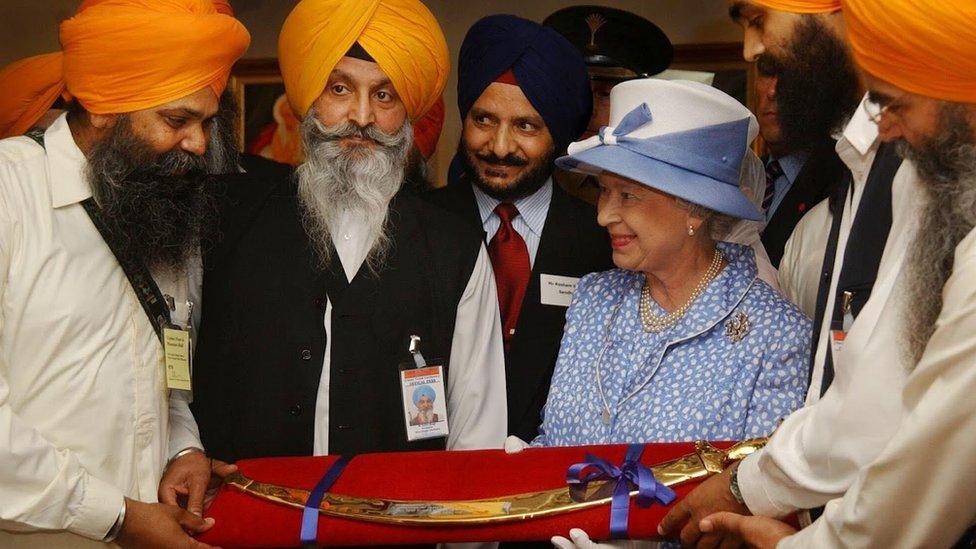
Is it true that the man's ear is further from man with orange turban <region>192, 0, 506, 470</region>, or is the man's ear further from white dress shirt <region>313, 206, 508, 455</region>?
white dress shirt <region>313, 206, 508, 455</region>

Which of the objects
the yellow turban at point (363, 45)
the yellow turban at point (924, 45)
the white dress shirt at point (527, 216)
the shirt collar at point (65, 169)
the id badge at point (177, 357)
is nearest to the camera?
the yellow turban at point (924, 45)

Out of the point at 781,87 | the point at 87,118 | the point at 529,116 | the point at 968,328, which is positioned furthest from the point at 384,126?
the point at 968,328

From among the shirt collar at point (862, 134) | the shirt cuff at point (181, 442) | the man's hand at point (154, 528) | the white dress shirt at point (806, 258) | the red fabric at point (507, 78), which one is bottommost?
the man's hand at point (154, 528)

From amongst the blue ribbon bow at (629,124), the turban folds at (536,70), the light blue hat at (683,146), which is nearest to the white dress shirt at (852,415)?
the light blue hat at (683,146)

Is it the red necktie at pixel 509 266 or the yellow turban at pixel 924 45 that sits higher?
the yellow turban at pixel 924 45

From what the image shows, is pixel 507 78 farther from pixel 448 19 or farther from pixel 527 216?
pixel 448 19

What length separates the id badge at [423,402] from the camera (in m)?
3.35

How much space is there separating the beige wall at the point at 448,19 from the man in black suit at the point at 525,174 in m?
1.89

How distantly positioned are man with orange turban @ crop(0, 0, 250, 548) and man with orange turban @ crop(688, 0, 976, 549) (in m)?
1.60

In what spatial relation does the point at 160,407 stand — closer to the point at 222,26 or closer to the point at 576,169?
the point at 222,26

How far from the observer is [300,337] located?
3359mm

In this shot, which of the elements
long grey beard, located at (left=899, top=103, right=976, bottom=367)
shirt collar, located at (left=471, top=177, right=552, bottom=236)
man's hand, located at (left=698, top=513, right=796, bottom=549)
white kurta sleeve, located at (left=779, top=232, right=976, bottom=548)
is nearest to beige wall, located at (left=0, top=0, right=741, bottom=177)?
shirt collar, located at (left=471, top=177, right=552, bottom=236)

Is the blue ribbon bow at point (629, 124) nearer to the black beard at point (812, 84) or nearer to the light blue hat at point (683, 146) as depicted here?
the light blue hat at point (683, 146)

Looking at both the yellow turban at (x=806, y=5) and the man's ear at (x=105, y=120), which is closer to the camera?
the man's ear at (x=105, y=120)
